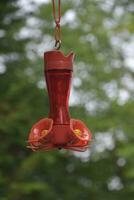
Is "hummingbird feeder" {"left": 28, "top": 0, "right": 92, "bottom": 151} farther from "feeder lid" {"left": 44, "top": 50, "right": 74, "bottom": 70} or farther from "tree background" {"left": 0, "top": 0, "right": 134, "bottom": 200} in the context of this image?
"tree background" {"left": 0, "top": 0, "right": 134, "bottom": 200}

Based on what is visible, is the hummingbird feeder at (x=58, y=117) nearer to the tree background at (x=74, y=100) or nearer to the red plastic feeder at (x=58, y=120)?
the red plastic feeder at (x=58, y=120)

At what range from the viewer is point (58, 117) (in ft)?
9.52

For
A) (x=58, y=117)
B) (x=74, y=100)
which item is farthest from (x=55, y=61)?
(x=74, y=100)

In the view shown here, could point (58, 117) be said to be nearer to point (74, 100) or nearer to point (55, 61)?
point (55, 61)

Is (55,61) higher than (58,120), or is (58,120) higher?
(55,61)

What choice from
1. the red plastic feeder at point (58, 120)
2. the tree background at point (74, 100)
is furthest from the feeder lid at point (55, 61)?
the tree background at point (74, 100)

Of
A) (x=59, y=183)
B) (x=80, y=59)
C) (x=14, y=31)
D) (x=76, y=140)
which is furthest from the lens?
(x=80, y=59)

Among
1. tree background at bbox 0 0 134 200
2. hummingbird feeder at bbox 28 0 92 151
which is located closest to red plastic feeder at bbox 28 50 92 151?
hummingbird feeder at bbox 28 0 92 151

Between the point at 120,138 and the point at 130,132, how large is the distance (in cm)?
213

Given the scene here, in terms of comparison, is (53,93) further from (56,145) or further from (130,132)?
(130,132)

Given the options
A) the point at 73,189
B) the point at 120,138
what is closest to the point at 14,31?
the point at 73,189

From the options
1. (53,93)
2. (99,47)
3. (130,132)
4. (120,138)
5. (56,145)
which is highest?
(99,47)

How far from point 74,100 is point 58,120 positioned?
8350mm

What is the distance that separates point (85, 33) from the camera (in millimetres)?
11773
